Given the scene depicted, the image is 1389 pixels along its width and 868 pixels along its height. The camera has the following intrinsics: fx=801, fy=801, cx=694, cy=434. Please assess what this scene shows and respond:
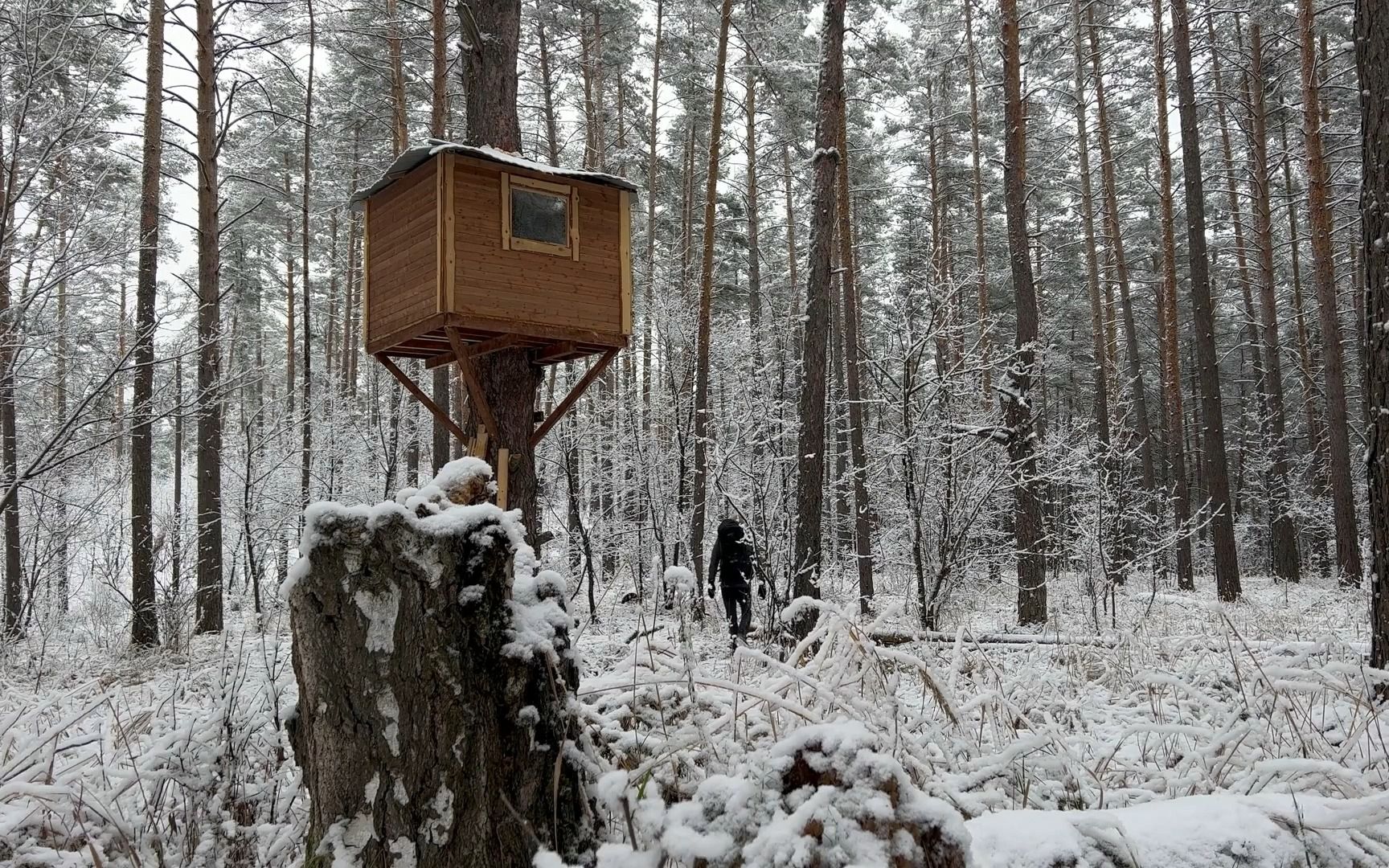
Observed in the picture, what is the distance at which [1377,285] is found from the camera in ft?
11.9

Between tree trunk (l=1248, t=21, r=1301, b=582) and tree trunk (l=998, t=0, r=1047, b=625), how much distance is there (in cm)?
540

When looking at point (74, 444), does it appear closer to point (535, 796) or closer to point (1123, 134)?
point (535, 796)

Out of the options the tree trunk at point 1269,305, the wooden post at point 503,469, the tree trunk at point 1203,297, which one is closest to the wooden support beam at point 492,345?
the wooden post at point 503,469

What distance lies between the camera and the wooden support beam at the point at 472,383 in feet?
22.2

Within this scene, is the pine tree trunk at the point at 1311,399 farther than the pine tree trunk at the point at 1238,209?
Yes

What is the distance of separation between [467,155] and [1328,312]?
13583mm

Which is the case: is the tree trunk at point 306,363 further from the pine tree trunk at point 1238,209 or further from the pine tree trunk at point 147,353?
the pine tree trunk at point 1238,209

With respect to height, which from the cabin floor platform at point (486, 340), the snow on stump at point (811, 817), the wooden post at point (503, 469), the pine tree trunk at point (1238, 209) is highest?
the pine tree trunk at point (1238, 209)

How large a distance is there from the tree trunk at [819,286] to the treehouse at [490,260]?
2269mm

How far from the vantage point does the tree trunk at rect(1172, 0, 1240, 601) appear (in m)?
13.3

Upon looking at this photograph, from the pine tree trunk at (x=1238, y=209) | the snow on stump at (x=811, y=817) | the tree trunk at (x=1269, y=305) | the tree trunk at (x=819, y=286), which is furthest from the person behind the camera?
the pine tree trunk at (x=1238, y=209)

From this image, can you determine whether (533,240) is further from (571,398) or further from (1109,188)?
(1109,188)

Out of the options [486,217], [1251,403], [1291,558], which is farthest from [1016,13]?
[1251,403]

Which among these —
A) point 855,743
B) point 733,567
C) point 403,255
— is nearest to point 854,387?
point 733,567
